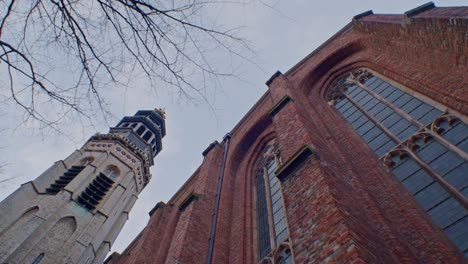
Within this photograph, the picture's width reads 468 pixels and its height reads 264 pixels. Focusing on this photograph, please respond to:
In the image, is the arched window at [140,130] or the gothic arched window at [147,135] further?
the gothic arched window at [147,135]

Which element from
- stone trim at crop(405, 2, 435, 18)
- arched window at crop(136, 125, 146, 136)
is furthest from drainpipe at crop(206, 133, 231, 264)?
arched window at crop(136, 125, 146, 136)

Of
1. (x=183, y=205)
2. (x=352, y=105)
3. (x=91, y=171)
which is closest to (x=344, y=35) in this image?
(x=352, y=105)

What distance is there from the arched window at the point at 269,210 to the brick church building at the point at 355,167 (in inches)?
1.3

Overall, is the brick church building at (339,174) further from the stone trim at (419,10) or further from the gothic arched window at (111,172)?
the gothic arched window at (111,172)

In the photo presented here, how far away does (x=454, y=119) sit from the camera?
538 cm

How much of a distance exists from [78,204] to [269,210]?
11650 millimetres

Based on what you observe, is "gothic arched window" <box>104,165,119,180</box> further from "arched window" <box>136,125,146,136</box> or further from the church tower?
"arched window" <box>136,125,146,136</box>

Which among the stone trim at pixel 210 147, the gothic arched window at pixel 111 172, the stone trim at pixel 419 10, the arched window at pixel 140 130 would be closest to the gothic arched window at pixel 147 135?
the arched window at pixel 140 130

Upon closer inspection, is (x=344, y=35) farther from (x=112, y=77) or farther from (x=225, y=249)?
(x=112, y=77)

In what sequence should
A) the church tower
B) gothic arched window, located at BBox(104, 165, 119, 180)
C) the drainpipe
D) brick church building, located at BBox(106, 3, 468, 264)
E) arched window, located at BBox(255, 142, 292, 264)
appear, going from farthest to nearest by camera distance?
gothic arched window, located at BBox(104, 165, 119, 180) → the church tower → the drainpipe → arched window, located at BBox(255, 142, 292, 264) → brick church building, located at BBox(106, 3, 468, 264)

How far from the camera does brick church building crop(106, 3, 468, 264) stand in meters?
4.03

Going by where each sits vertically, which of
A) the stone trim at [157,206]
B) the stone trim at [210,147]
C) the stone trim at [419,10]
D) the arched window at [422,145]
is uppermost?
the stone trim at [210,147]

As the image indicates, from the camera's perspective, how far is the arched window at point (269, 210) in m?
6.44

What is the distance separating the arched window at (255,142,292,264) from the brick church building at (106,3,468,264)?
1.3 inches
